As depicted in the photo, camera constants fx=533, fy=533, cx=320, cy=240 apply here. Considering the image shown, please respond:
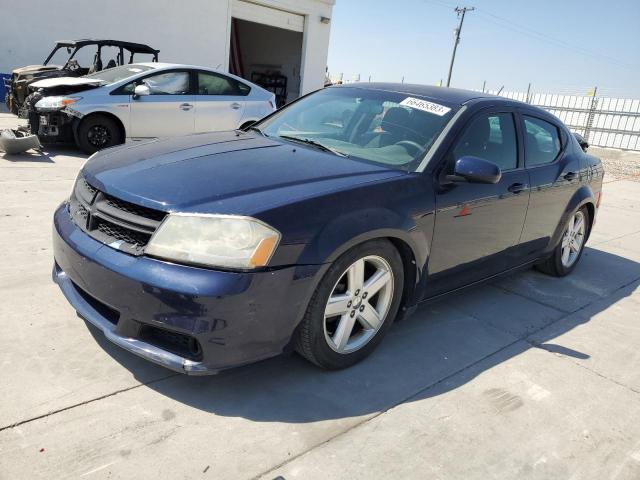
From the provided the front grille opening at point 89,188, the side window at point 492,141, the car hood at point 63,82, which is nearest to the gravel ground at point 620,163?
the side window at point 492,141

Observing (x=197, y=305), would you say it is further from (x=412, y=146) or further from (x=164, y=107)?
(x=164, y=107)

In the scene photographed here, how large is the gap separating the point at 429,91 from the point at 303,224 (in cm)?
190

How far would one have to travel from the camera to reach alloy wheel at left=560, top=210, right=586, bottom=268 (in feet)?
16.0

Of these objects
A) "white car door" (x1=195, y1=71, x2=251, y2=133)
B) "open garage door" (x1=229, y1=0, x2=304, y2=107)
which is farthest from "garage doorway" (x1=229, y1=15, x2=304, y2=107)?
"white car door" (x1=195, y1=71, x2=251, y2=133)

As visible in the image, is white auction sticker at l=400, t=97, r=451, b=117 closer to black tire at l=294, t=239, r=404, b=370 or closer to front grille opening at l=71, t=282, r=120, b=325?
black tire at l=294, t=239, r=404, b=370

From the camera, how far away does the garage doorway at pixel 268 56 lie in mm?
20734

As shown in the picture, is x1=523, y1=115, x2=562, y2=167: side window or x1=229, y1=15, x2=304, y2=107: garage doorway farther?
x1=229, y1=15, x2=304, y2=107: garage doorway

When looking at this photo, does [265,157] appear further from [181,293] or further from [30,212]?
[30,212]

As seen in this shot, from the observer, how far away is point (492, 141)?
375cm

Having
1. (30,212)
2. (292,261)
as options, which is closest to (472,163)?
(292,261)

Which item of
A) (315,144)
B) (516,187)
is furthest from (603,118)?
(315,144)

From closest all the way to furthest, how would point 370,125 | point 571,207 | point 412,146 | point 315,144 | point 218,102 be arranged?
point 412,146 → point 315,144 → point 370,125 → point 571,207 → point 218,102

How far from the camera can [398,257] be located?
2.98 m

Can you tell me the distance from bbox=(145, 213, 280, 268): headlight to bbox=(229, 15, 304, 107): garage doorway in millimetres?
17941
